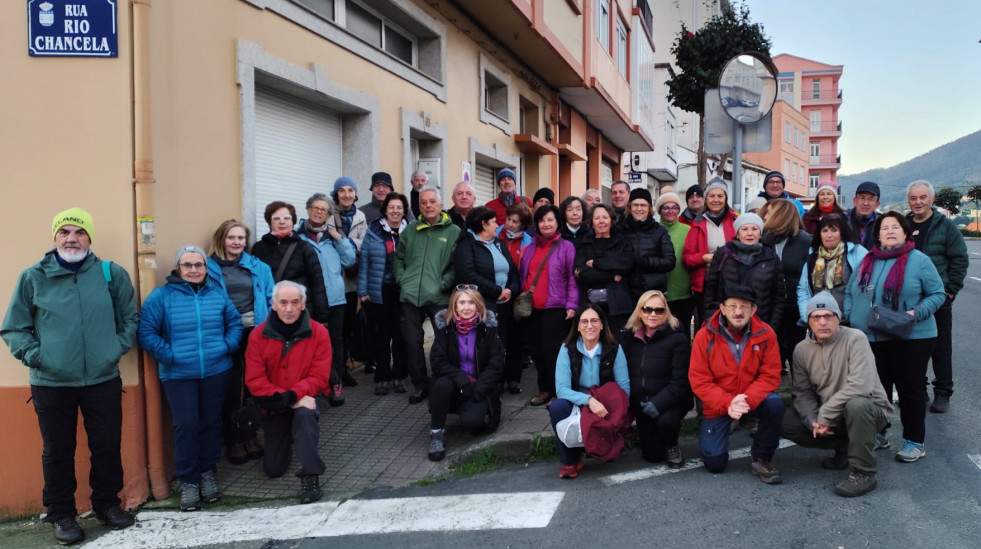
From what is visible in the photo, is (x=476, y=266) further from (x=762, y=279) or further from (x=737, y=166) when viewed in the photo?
(x=737, y=166)

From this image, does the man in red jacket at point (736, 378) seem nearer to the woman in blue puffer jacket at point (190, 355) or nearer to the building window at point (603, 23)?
the woman in blue puffer jacket at point (190, 355)

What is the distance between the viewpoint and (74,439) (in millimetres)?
4086

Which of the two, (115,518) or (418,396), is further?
(418,396)

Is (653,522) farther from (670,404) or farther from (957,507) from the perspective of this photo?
(957,507)

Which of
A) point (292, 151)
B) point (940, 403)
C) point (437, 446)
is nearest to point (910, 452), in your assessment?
point (940, 403)

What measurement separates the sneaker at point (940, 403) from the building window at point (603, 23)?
10377 mm

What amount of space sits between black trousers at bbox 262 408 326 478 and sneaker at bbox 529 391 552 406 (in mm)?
2100

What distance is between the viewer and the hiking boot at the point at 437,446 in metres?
4.93

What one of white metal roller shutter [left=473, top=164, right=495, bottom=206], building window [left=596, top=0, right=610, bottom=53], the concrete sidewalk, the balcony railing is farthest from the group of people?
the balcony railing

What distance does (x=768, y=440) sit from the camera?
432 cm

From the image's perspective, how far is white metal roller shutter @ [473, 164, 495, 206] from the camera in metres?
10.9

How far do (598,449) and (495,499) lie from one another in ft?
2.47

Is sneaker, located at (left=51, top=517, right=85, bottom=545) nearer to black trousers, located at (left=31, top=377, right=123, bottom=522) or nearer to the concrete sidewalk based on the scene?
black trousers, located at (left=31, top=377, right=123, bottom=522)

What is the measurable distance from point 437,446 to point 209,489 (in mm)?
1579
